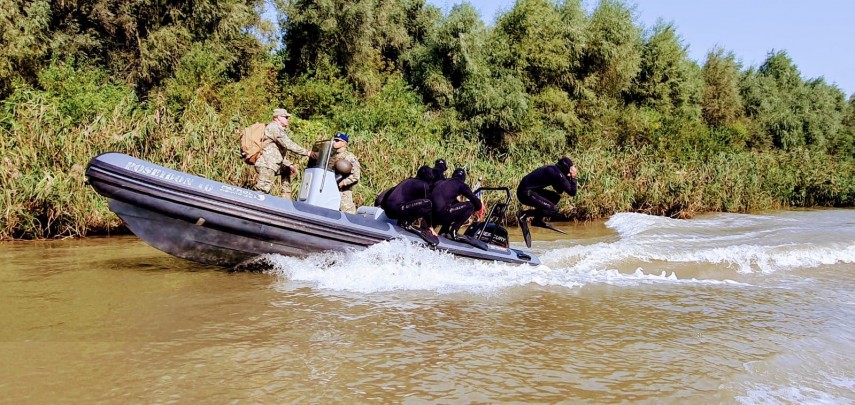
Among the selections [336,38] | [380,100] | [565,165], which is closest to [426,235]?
[565,165]

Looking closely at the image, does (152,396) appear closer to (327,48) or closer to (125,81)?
(125,81)

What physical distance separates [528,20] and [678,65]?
39.0 ft

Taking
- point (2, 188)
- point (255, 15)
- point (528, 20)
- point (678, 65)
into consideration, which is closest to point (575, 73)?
point (528, 20)

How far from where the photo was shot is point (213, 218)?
6.35 metres

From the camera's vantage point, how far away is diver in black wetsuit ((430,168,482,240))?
7223mm

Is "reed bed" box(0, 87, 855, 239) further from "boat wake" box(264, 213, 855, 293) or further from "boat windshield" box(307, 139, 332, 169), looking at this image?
"boat windshield" box(307, 139, 332, 169)

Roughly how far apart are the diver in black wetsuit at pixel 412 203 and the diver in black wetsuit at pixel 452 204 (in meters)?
0.12

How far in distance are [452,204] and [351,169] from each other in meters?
1.17

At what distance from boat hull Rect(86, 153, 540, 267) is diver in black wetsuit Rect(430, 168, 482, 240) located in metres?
0.63

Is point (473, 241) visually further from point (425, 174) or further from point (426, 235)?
point (425, 174)

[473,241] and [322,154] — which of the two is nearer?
[322,154]

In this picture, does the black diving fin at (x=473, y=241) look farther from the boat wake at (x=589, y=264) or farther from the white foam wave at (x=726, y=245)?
the white foam wave at (x=726, y=245)

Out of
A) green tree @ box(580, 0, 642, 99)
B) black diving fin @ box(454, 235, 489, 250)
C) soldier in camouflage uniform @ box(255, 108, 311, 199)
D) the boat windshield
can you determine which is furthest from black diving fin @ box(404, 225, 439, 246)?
green tree @ box(580, 0, 642, 99)

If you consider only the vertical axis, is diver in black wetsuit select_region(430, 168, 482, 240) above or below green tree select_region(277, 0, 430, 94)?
below
